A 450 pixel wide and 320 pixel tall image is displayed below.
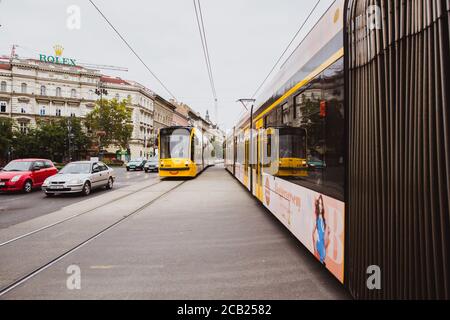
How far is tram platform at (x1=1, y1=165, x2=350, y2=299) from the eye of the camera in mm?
3592

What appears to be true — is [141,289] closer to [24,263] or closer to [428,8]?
[24,263]

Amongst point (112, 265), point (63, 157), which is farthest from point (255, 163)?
point (63, 157)

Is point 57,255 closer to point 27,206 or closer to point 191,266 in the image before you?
point 191,266

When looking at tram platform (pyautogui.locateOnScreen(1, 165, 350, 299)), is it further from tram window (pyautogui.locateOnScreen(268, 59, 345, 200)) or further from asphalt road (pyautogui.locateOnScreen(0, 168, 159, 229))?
asphalt road (pyautogui.locateOnScreen(0, 168, 159, 229))

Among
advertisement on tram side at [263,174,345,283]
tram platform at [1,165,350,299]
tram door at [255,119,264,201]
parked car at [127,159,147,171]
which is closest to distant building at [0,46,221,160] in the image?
parked car at [127,159,147,171]

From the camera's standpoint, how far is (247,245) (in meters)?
5.62

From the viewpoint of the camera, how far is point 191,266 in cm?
446

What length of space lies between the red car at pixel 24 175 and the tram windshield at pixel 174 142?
20.0 feet

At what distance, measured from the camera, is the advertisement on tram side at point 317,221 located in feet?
11.2

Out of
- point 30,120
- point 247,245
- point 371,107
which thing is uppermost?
point 30,120

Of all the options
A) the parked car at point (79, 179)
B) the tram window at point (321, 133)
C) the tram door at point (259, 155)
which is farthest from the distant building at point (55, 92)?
the tram window at point (321, 133)

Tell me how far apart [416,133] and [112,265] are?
4.07 meters

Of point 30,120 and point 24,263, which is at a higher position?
point 30,120

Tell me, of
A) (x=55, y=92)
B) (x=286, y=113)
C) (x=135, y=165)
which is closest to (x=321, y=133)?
(x=286, y=113)
